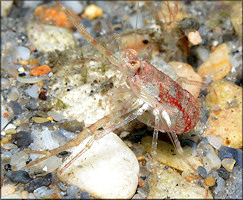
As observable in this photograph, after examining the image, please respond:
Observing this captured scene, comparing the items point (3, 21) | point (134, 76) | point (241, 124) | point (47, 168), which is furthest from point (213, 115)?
point (3, 21)

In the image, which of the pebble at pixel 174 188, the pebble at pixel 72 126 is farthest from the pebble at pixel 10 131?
the pebble at pixel 174 188

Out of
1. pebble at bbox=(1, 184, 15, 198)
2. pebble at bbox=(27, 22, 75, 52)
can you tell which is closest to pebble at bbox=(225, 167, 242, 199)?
pebble at bbox=(1, 184, 15, 198)

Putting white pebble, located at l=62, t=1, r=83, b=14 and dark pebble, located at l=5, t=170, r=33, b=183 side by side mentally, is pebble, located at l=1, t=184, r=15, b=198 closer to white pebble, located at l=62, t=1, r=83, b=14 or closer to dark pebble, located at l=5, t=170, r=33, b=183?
dark pebble, located at l=5, t=170, r=33, b=183

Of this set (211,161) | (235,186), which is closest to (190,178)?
(211,161)

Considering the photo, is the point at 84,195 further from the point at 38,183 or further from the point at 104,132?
the point at 104,132

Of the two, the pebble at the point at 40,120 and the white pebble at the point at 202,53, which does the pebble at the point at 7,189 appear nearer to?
the pebble at the point at 40,120

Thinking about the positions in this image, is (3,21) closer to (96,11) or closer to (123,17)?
(96,11)
